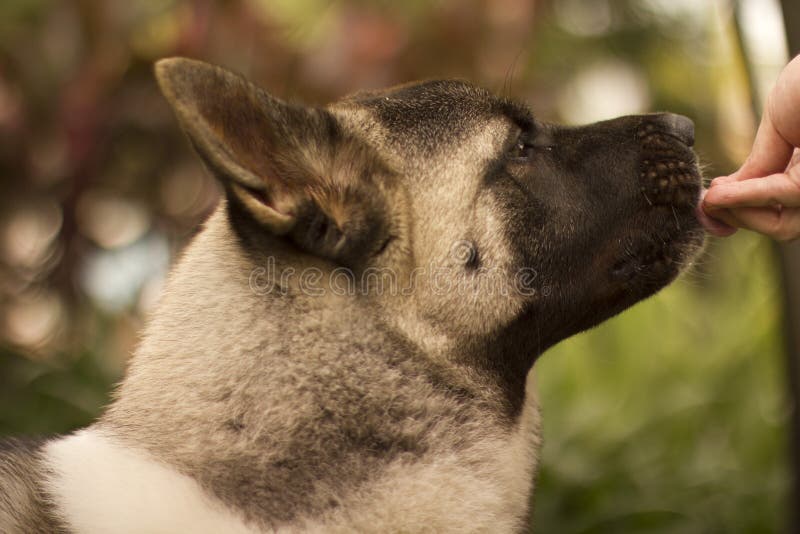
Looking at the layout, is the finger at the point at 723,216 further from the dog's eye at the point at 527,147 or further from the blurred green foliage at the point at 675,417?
the blurred green foliage at the point at 675,417

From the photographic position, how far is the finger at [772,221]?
241 centimetres

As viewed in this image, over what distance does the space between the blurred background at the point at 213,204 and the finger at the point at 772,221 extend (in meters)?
1.72

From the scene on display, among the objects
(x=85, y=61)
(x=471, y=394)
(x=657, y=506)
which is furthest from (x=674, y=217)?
(x=85, y=61)

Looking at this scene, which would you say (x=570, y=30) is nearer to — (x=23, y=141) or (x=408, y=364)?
(x=23, y=141)

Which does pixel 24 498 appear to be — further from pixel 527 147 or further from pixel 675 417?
pixel 675 417

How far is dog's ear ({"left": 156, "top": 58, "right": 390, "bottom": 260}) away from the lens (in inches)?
73.5

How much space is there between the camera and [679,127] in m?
2.54

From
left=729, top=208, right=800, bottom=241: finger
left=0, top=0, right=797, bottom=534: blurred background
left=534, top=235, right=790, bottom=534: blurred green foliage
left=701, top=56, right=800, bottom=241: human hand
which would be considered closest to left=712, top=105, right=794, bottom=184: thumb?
left=701, top=56, right=800, bottom=241: human hand

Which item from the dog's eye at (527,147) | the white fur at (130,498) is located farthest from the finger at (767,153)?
the white fur at (130,498)

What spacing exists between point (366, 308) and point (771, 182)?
1011 millimetres

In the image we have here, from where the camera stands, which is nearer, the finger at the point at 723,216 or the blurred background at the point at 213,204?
the finger at the point at 723,216

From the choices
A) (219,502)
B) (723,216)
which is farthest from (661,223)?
(219,502)

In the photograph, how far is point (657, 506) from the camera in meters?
3.88

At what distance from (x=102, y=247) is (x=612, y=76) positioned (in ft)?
13.5
